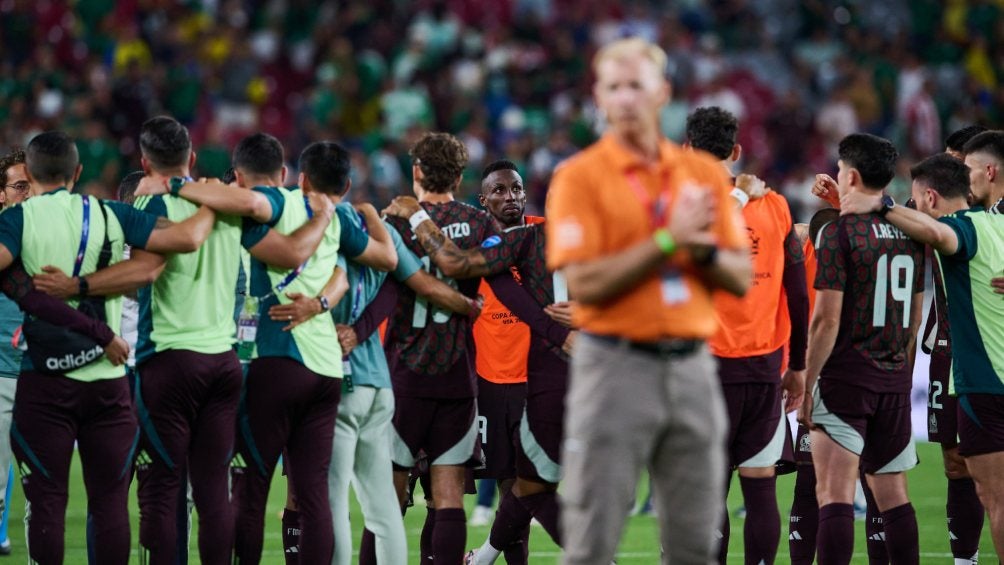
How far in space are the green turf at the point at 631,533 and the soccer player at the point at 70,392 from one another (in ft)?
8.90

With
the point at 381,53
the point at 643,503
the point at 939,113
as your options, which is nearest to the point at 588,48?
the point at 381,53

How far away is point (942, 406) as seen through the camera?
321 inches

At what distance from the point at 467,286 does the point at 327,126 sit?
44.0 ft

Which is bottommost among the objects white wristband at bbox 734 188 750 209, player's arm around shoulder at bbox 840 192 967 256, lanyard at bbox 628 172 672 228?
lanyard at bbox 628 172 672 228

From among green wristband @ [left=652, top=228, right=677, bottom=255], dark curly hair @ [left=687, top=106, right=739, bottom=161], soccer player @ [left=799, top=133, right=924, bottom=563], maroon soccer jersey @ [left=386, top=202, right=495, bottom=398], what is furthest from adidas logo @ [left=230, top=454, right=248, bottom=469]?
green wristband @ [left=652, top=228, right=677, bottom=255]

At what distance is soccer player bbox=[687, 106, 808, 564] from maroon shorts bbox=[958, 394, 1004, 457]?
0.90 metres

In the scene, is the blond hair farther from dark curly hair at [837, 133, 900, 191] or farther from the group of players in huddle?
dark curly hair at [837, 133, 900, 191]

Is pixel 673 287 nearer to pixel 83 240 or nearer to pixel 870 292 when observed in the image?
pixel 870 292

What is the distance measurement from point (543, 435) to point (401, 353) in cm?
90

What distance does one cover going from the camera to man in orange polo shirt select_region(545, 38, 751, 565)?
4516 mm

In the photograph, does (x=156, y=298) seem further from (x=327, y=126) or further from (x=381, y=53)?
(x=381, y=53)

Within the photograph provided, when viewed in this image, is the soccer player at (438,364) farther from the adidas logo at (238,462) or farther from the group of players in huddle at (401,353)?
the adidas logo at (238,462)

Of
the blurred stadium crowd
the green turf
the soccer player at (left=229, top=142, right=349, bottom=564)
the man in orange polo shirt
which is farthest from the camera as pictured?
the blurred stadium crowd

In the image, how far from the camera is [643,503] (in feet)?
39.1
